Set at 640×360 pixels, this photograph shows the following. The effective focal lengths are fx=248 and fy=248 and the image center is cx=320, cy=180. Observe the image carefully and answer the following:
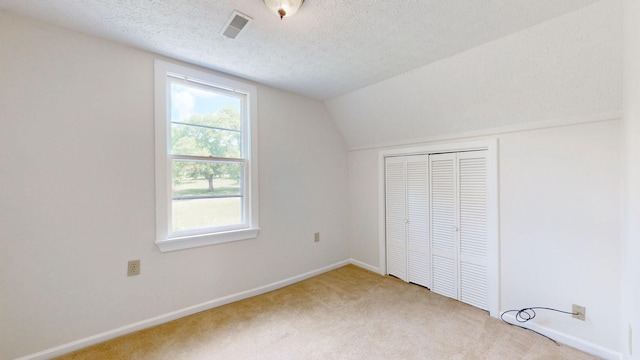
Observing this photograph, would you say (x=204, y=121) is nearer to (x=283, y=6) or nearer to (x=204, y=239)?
(x=204, y=239)

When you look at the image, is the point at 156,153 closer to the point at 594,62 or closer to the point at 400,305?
the point at 400,305

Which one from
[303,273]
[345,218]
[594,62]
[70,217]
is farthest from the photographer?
[345,218]

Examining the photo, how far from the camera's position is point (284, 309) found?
2447 millimetres

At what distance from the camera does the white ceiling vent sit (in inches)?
63.8

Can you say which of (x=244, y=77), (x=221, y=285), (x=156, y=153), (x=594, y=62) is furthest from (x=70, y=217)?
(x=594, y=62)

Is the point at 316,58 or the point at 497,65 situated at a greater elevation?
the point at 316,58

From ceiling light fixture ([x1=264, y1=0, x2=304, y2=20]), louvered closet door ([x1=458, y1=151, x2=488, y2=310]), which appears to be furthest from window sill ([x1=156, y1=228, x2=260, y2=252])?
louvered closet door ([x1=458, y1=151, x2=488, y2=310])

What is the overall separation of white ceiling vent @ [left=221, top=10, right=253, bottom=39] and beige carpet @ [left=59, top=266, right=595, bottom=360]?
2354 mm

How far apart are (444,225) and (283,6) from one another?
8.26ft

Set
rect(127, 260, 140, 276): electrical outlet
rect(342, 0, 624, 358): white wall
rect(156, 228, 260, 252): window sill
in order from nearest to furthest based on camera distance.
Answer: rect(342, 0, 624, 358): white wall
rect(127, 260, 140, 276): electrical outlet
rect(156, 228, 260, 252): window sill

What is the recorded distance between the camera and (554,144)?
1999 mm

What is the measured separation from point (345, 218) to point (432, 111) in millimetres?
1905

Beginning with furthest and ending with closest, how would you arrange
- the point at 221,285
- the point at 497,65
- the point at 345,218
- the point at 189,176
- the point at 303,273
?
the point at 345,218
the point at 303,273
the point at 221,285
the point at 189,176
the point at 497,65

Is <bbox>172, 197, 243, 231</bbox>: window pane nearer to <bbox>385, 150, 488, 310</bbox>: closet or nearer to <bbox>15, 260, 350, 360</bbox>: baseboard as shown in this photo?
<bbox>15, 260, 350, 360</bbox>: baseboard
